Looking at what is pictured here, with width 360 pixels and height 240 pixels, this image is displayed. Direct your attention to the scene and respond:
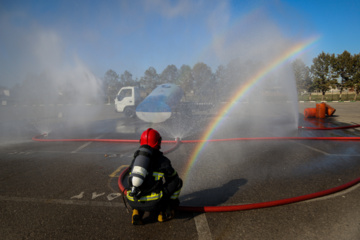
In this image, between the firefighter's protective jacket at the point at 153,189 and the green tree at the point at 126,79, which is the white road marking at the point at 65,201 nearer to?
the firefighter's protective jacket at the point at 153,189

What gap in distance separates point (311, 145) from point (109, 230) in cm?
733

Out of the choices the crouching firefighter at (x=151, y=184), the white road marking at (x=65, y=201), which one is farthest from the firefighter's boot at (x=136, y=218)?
the white road marking at (x=65, y=201)

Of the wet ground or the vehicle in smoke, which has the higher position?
the vehicle in smoke

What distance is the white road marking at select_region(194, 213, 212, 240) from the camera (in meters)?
2.92

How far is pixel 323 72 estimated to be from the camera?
43.4 meters

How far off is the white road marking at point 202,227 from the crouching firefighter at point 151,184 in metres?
0.38

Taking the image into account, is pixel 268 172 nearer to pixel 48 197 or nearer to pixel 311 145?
pixel 311 145

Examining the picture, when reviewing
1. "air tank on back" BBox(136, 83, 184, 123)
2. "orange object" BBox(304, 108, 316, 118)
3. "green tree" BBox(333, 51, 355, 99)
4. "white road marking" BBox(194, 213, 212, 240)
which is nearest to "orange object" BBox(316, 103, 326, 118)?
"orange object" BBox(304, 108, 316, 118)

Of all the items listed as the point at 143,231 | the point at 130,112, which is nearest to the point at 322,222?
the point at 143,231

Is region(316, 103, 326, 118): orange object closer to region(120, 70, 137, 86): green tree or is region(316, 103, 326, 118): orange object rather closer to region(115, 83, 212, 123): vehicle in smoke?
region(115, 83, 212, 123): vehicle in smoke

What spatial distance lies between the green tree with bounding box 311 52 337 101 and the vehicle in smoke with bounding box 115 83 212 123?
33.1 meters

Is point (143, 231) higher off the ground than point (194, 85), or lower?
lower

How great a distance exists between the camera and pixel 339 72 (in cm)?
4281

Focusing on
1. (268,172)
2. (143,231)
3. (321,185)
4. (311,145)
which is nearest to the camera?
(143,231)
